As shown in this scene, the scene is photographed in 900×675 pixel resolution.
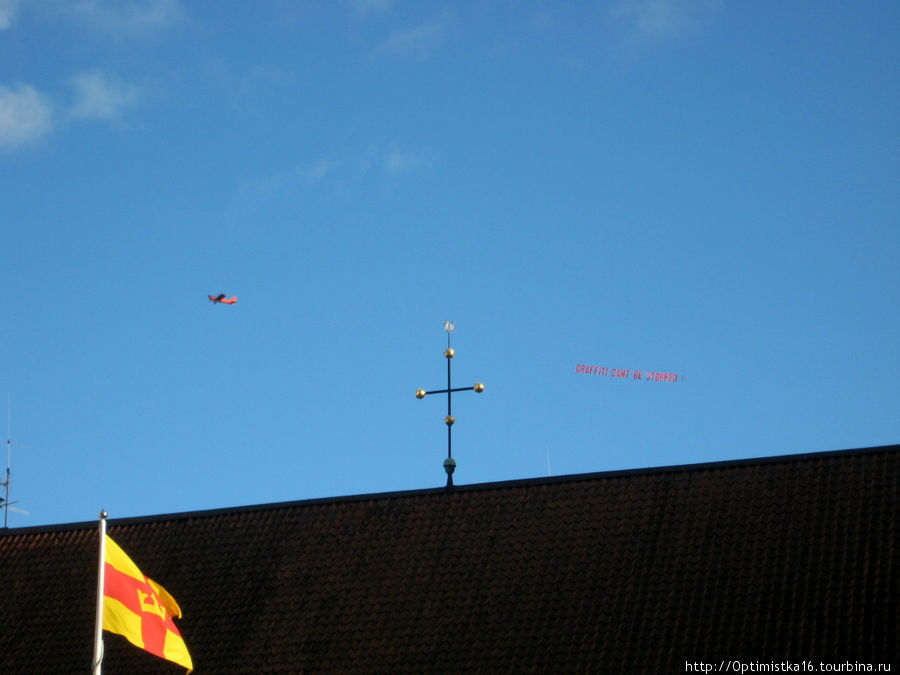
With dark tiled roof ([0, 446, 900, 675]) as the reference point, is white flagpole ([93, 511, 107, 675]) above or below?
below

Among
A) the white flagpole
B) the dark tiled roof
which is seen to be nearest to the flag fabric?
the white flagpole

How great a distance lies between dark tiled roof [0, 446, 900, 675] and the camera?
3028 centimetres

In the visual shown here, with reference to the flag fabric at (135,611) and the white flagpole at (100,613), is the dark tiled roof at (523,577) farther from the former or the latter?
the white flagpole at (100,613)

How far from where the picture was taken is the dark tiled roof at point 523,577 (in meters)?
30.3

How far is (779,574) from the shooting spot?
31.0m

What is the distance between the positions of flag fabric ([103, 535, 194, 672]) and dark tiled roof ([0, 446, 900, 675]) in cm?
760

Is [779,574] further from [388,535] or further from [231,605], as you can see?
[231,605]

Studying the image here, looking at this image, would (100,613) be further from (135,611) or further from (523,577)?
(523,577)

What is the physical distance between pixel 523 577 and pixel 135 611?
426 inches

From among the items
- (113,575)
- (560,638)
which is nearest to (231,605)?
(560,638)

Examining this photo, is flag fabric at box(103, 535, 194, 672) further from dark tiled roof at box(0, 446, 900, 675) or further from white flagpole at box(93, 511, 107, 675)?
dark tiled roof at box(0, 446, 900, 675)

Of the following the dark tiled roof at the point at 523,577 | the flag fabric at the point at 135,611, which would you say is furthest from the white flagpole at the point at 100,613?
the dark tiled roof at the point at 523,577

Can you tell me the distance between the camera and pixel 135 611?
977 inches

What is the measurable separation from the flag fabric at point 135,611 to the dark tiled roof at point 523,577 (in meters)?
7.60
